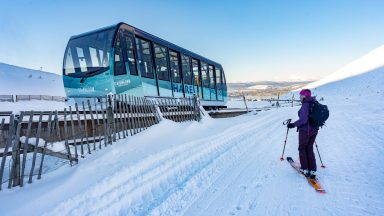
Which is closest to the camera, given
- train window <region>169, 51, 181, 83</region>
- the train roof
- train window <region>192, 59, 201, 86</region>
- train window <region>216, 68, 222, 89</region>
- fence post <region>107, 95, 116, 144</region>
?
fence post <region>107, 95, 116, 144</region>

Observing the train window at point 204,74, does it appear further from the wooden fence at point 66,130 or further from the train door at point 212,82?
the wooden fence at point 66,130

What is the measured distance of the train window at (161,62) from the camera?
35.4 feet

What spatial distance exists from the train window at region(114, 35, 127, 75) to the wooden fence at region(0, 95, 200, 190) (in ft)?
5.11

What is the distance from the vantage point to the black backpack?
4.44m

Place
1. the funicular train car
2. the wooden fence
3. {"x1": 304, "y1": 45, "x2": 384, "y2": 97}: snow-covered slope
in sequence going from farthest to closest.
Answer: {"x1": 304, "y1": 45, "x2": 384, "y2": 97}: snow-covered slope, the funicular train car, the wooden fence

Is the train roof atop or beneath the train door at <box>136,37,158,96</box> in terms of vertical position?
atop

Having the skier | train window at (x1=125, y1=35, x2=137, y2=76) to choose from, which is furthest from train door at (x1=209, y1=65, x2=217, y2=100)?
the skier

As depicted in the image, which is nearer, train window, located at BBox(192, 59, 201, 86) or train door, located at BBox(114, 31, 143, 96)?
train door, located at BBox(114, 31, 143, 96)

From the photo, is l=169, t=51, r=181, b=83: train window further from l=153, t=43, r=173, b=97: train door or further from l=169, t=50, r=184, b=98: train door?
l=153, t=43, r=173, b=97: train door

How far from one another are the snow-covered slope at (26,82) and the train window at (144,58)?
159ft

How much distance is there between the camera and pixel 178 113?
414 inches

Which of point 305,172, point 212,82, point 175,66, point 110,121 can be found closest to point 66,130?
point 110,121

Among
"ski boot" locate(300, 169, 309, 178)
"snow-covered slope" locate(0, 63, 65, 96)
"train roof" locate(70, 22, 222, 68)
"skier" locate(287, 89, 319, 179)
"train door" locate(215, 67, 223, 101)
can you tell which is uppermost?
"snow-covered slope" locate(0, 63, 65, 96)

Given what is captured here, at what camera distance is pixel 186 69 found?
13.1 metres
